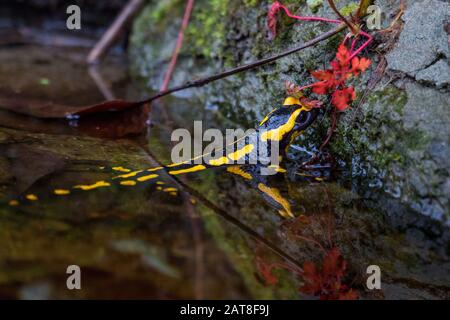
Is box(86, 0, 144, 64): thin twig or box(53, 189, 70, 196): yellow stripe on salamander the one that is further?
box(86, 0, 144, 64): thin twig

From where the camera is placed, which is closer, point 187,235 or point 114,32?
point 187,235

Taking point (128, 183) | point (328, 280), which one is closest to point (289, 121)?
point (128, 183)

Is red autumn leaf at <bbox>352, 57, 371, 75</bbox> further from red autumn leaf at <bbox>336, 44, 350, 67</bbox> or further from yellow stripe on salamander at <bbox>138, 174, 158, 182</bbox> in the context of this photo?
yellow stripe on salamander at <bbox>138, 174, 158, 182</bbox>

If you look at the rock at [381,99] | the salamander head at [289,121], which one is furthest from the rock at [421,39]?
the salamander head at [289,121]

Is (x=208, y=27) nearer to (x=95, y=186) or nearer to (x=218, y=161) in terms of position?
(x=218, y=161)

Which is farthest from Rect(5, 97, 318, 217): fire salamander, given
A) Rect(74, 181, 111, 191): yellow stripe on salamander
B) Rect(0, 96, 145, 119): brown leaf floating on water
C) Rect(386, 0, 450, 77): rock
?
Rect(0, 96, 145, 119): brown leaf floating on water

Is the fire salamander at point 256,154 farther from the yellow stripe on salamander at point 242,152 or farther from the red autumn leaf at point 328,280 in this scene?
the red autumn leaf at point 328,280

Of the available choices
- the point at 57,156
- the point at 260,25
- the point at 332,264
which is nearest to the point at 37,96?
the point at 57,156
